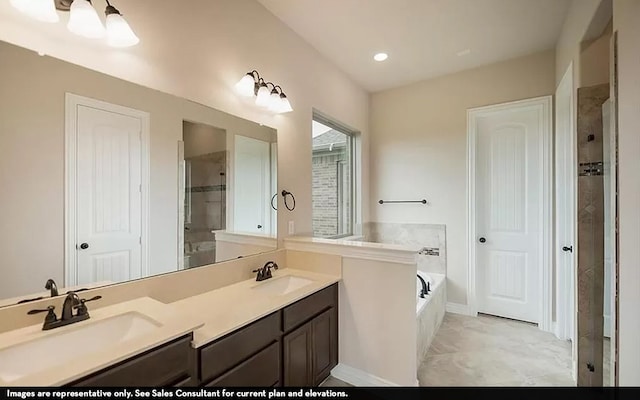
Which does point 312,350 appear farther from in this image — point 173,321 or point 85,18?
point 85,18

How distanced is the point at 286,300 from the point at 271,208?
0.92 metres

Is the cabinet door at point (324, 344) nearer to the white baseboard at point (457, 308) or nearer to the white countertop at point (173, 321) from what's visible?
the white countertop at point (173, 321)

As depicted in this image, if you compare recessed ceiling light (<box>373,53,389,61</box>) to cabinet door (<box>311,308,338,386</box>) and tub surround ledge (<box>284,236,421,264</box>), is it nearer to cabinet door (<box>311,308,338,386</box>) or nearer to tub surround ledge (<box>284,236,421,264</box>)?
tub surround ledge (<box>284,236,421,264</box>)

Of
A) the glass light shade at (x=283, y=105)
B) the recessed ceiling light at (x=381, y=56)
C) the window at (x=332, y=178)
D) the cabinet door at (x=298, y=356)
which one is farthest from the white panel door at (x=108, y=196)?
the recessed ceiling light at (x=381, y=56)

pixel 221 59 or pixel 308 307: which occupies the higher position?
pixel 221 59

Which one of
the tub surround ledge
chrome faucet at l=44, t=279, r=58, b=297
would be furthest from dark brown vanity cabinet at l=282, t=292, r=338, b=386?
chrome faucet at l=44, t=279, r=58, b=297

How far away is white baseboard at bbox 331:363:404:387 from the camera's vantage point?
2.04 meters

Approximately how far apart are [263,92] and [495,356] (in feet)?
9.94

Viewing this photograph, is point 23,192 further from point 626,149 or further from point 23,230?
point 626,149

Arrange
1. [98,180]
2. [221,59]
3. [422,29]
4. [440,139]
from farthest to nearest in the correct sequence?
[440,139] → [422,29] → [221,59] → [98,180]

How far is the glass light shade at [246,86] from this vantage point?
210 cm

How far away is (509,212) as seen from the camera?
10.9ft

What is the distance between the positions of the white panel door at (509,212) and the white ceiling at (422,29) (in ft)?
2.53

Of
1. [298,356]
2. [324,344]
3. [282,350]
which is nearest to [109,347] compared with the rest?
[282,350]
